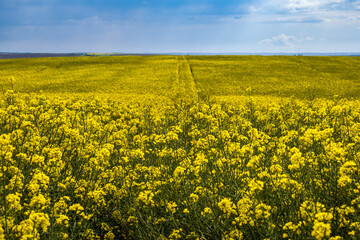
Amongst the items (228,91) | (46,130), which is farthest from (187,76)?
(46,130)

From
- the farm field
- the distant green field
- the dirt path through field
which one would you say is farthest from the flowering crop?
the dirt path through field

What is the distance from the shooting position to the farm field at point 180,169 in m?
3.54

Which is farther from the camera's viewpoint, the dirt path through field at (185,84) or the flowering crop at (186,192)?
the dirt path through field at (185,84)

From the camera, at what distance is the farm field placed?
354cm

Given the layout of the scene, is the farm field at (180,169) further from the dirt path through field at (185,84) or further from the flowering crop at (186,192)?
the dirt path through field at (185,84)

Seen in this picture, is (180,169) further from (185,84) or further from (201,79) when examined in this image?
(201,79)

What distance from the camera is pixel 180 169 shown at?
4.61m

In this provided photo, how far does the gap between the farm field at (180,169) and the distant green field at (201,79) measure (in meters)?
0.64

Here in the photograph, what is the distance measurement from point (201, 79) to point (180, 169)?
27281 mm

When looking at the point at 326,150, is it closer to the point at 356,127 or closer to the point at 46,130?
the point at 356,127

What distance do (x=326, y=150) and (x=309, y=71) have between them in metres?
36.8

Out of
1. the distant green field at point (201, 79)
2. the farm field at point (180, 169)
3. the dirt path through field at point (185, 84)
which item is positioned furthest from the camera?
the distant green field at point (201, 79)

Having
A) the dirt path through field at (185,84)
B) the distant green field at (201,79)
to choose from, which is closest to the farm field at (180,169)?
the distant green field at (201,79)

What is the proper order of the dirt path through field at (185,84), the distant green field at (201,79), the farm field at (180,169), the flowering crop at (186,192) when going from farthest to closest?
the distant green field at (201,79) → the dirt path through field at (185,84) → the farm field at (180,169) → the flowering crop at (186,192)
